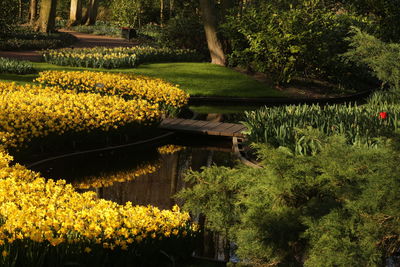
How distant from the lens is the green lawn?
1939 centimetres

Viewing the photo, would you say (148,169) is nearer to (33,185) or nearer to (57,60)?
(33,185)

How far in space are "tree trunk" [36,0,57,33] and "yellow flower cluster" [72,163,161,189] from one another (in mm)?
25324

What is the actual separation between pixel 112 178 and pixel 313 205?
654 cm

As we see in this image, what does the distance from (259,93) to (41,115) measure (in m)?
10.2

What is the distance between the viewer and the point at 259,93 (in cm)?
1978

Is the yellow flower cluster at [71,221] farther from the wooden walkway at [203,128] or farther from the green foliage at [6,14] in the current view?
the green foliage at [6,14]

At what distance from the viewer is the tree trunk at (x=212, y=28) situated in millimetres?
24125

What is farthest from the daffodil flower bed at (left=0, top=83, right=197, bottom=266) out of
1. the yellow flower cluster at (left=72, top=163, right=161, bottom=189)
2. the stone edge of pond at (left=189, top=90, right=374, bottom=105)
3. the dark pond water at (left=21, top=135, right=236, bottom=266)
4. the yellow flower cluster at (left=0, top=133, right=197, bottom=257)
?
the stone edge of pond at (left=189, top=90, right=374, bottom=105)

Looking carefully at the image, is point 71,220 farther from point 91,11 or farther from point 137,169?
point 91,11

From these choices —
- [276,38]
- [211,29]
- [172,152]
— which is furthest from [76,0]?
[172,152]

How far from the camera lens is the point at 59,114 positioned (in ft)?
35.7

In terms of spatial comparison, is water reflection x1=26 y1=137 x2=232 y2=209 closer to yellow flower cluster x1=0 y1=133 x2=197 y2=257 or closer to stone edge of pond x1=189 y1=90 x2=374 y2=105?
yellow flower cluster x1=0 y1=133 x2=197 y2=257

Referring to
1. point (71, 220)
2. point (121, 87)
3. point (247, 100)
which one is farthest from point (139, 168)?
point (247, 100)

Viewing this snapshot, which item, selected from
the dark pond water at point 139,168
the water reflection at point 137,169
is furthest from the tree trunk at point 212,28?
the water reflection at point 137,169
